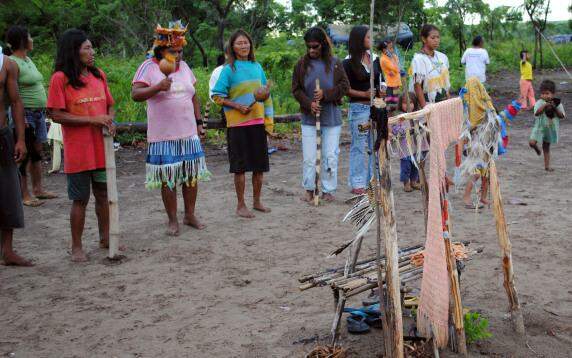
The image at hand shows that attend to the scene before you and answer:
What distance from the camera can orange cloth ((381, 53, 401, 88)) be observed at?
8000 mm

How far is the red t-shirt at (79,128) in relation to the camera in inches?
222

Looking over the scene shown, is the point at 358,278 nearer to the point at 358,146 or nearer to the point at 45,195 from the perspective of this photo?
the point at 358,146

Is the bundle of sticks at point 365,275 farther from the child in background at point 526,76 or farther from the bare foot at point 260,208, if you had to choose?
the child in background at point 526,76

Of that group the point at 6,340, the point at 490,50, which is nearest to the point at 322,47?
the point at 6,340

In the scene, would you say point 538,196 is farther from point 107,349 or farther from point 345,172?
point 107,349

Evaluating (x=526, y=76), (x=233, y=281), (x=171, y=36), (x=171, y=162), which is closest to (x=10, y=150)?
(x=171, y=162)

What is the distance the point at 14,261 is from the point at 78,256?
0.52 m

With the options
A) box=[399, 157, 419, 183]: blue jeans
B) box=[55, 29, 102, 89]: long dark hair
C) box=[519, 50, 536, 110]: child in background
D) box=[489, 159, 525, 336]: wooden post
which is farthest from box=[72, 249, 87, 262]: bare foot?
box=[519, 50, 536, 110]: child in background

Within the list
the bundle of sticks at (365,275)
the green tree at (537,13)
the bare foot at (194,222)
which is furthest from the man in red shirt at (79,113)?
the green tree at (537,13)

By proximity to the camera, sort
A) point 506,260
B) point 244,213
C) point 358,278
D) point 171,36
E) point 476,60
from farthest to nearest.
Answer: point 476,60
point 244,213
point 171,36
point 506,260
point 358,278

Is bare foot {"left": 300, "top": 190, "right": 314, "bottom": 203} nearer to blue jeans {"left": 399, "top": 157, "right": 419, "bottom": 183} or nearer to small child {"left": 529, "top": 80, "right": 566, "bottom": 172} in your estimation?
blue jeans {"left": 399, "top": 157, "right": 419, "bottom": 183}

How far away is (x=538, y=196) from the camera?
7848 mm

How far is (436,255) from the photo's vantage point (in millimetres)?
3711

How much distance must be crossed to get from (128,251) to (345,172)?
4.15 meters
